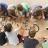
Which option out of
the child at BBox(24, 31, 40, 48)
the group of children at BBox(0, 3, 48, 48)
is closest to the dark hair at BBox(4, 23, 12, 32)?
the group of children at BBox(0, 3, 48, 48)

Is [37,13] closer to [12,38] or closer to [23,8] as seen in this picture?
[23,8]

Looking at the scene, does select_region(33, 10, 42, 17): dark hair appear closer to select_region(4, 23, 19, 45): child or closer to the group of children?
the group of children

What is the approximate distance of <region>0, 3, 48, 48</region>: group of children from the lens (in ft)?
2.64

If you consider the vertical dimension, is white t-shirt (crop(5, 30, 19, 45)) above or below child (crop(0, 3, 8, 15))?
below

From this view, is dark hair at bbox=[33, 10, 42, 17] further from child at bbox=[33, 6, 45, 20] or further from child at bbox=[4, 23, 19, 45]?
child at bbox=[4, 23, 19, 45]

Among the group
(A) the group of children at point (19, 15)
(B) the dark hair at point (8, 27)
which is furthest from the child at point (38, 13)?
(B) the dark hair at point (8, 27)

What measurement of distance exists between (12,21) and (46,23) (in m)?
0.19

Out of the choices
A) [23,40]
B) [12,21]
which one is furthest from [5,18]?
[23,40]

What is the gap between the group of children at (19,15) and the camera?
0.81 m

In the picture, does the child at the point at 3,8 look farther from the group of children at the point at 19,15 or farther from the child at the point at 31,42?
the child at the point at 31,42

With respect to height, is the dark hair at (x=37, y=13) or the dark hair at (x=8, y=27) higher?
the dark hair at (x=37, y=13)

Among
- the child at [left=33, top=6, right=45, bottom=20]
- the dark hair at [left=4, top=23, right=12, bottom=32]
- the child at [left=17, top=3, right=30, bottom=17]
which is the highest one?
the child at [left=17, top=3, right=30, bottom=17]

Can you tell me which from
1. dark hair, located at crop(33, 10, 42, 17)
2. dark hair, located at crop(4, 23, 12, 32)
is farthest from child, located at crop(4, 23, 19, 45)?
dark hair, located at crop(33, 10, 42, 17)

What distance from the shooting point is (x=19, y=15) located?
32.2 inches
